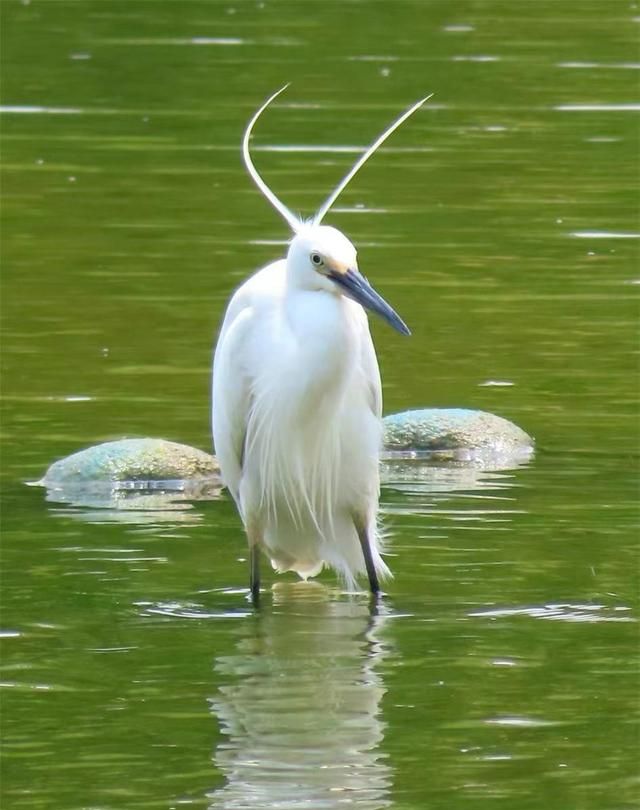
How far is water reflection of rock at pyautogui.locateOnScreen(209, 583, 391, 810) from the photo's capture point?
586 centimetres

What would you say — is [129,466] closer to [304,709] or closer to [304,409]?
[304,409]

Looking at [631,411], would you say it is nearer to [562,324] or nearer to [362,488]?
[562,324]

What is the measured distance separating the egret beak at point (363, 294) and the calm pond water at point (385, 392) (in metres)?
1.02

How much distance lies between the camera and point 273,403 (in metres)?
7.60

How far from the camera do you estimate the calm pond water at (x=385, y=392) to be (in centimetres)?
628

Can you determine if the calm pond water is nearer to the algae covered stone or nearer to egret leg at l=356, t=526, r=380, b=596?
egret leg at l=356, t=526, r=380, b=596

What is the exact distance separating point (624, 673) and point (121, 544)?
219 cm

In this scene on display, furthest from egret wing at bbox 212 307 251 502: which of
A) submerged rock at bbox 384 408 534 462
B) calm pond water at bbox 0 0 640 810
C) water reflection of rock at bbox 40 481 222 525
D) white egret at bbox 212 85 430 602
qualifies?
submerged rock at bbox 384 408 534 462

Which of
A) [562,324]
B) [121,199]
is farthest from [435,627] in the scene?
[121,199]

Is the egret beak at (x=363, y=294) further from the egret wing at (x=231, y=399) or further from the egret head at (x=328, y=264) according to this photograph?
the egret wing at (x=231, y=399)

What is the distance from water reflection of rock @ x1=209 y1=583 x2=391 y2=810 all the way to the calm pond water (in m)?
0.01

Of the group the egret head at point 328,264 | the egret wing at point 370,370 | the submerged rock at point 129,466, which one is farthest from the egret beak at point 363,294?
the submerged rock at point 129,466

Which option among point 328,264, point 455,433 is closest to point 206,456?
point 455,433

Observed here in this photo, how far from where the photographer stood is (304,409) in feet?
24.8
